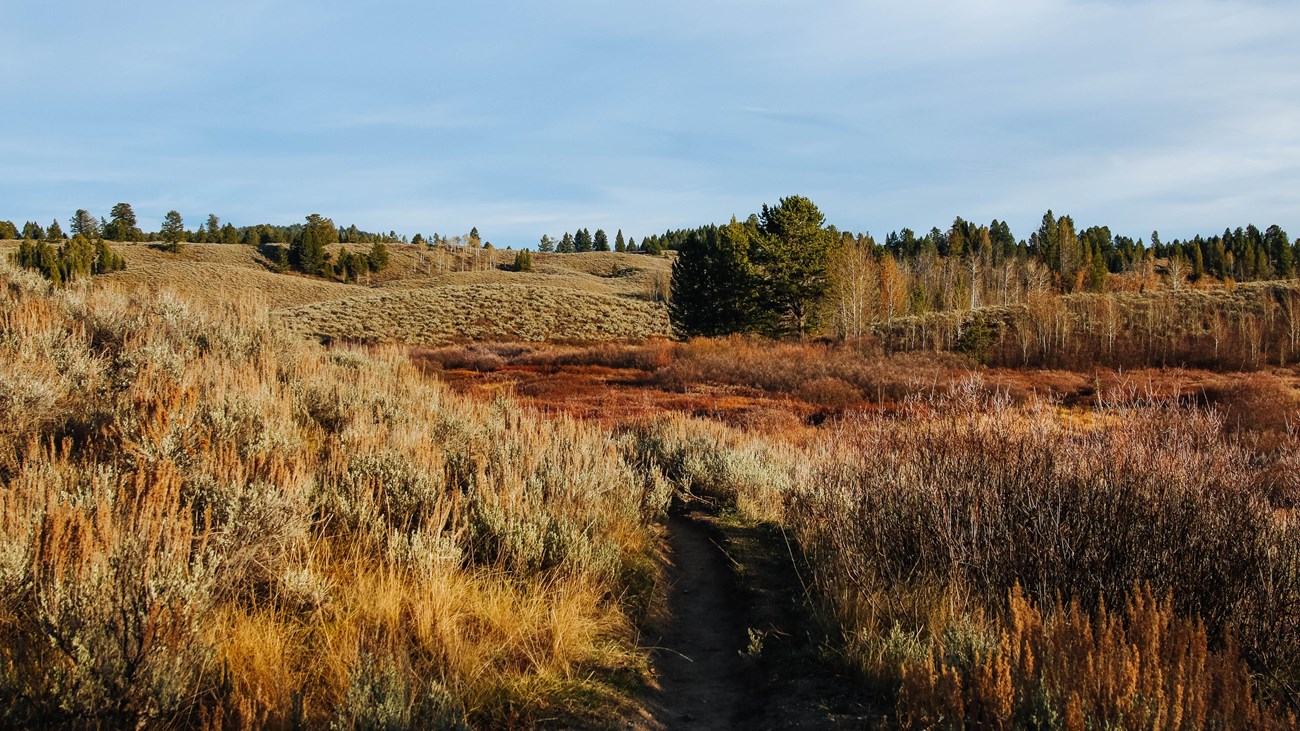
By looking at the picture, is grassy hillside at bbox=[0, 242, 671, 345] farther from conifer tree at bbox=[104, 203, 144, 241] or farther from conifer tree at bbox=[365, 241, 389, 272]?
conifer tree at bbox=[104, 203, 144, 241]

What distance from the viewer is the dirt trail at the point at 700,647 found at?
4.29m

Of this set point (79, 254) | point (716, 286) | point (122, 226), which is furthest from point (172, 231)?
point (716, 286)

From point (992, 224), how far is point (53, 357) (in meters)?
145

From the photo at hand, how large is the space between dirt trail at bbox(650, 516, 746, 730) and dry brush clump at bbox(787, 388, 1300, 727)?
78 cm

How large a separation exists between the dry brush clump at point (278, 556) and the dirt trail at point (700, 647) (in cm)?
29

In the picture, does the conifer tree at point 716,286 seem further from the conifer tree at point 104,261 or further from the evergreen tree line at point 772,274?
the conifer tree at point 104,261

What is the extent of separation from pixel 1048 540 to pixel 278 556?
15.7 feet

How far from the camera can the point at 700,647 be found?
5336mm

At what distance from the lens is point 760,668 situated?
482cm

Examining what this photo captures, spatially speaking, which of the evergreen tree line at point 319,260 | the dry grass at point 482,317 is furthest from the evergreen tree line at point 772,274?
the evergreen tree line at point 319,260

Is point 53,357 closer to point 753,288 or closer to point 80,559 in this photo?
point 80,559

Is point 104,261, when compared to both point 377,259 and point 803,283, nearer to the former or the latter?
point 377,259

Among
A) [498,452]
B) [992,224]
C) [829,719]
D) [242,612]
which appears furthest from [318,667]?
[992,224]

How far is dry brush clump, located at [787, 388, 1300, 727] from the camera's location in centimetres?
414
